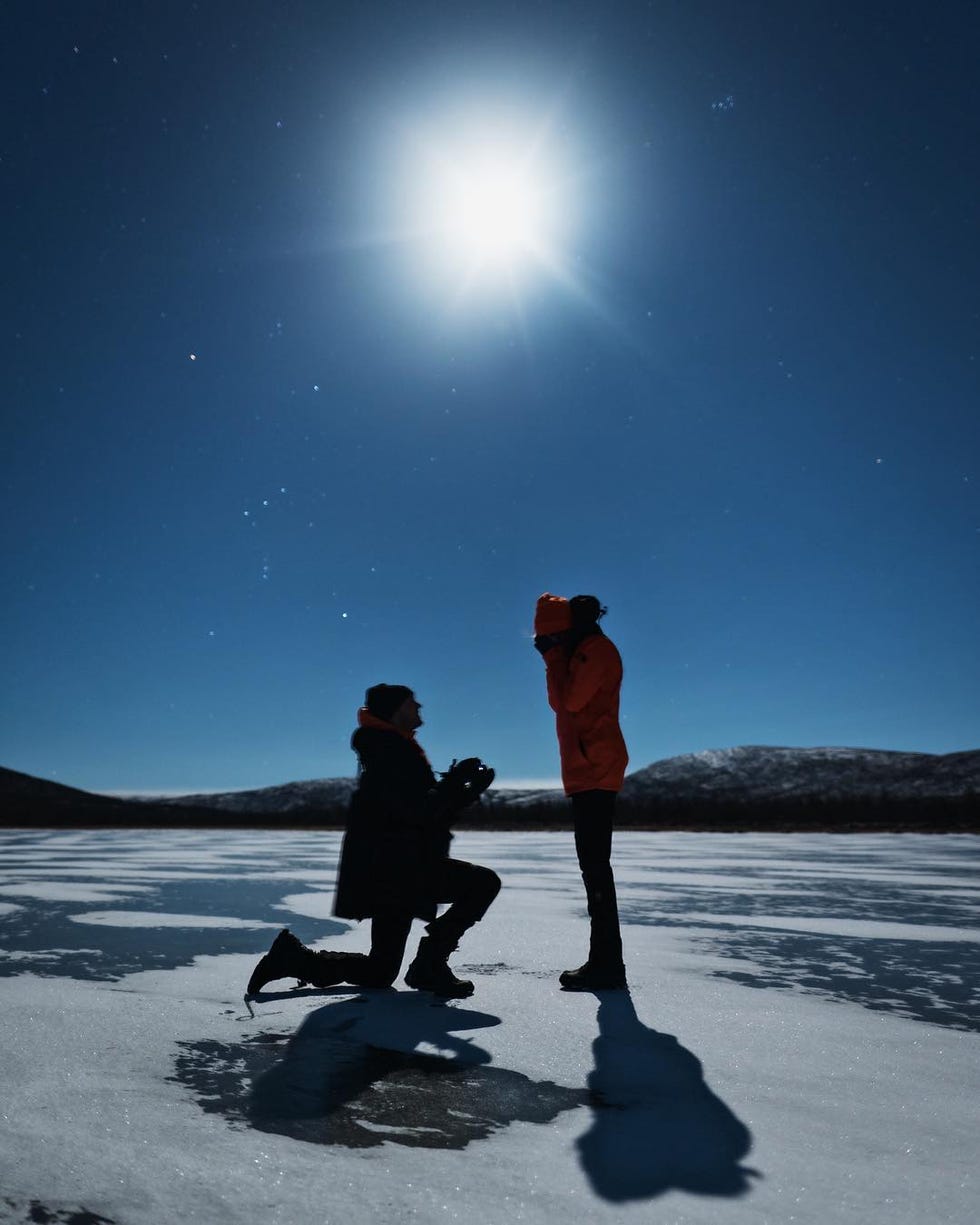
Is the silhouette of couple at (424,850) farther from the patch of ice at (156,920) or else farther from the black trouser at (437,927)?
the patch of ice at (156,920)

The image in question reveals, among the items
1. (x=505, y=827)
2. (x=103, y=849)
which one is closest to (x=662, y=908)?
(x=103, y=849)

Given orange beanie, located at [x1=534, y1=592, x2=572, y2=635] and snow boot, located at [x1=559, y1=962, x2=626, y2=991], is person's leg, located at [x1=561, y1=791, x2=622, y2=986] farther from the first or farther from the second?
orange beanie, located at [x1=534, y1=592, x2=572, y2=635]

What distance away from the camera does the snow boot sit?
353 cm

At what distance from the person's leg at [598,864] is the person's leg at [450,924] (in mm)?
467

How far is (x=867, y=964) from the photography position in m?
4.08

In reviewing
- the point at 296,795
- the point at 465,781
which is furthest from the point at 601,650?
the point at 296,795

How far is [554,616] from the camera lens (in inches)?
157

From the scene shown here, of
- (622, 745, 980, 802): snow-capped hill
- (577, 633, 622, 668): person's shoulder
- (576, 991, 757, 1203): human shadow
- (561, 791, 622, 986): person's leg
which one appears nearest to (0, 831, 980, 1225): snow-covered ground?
(576, 991, 757, 1203): human shadow

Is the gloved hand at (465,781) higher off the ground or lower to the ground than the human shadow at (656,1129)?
higher

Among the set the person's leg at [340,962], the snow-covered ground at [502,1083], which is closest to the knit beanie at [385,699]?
the person's leg at [340,962]

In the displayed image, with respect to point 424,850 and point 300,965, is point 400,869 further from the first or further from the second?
→ point 300,965

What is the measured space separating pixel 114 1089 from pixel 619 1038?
157 cm

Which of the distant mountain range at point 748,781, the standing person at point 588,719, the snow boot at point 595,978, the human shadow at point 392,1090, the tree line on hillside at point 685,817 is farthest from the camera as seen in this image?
the distant mountain range at point 748,781

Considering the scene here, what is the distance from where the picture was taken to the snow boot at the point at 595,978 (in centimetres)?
353
